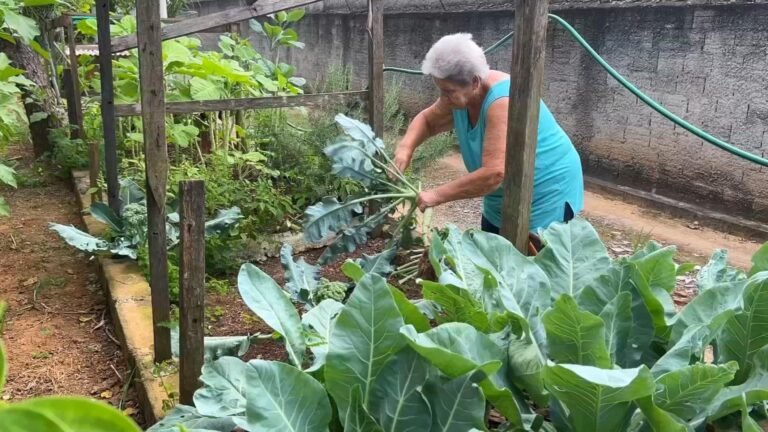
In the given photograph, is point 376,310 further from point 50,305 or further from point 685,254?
point 685,254

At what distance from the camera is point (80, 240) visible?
3.43m

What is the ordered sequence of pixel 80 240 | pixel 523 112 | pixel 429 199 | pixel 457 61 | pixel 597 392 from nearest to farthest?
pixel 597 392, pixel 523 112, pixel 457 61, pixel 429 199, pixel 80 240

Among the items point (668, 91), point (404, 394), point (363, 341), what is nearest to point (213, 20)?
point (363, 341)

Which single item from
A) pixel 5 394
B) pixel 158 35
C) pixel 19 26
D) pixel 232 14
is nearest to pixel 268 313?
pixel 158 35

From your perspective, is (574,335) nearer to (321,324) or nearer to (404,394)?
(404,394)

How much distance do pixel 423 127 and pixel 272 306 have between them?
2.06 meters

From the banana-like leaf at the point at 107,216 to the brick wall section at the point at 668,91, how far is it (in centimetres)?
542

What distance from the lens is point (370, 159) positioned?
3.30 meters

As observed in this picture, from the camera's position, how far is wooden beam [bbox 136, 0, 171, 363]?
2297mm

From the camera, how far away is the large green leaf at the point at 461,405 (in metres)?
1.22

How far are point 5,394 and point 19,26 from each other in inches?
77.8

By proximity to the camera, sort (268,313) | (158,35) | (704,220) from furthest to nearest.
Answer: (704,220)
(158,35)
(268,313)

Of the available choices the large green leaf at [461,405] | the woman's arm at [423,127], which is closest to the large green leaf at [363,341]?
the large green leaf at [461,405]

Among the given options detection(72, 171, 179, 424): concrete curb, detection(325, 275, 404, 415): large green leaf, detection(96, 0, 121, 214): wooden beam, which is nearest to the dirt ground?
detection(72, 171, 179, 424): concrete curb
